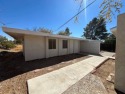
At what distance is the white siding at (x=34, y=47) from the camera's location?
303 inches

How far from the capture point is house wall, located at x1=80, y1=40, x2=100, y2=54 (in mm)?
14911

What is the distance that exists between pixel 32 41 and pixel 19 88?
5.25 m

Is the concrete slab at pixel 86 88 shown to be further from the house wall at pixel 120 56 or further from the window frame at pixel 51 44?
the window frame at pixel 51 44

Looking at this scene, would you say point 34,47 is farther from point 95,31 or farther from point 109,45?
point 95,31

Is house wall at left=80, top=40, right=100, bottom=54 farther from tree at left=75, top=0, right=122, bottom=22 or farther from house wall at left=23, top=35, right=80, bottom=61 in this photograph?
tree at left=75, top=0, right=122, bottom=22

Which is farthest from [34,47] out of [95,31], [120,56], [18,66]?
[95,31]

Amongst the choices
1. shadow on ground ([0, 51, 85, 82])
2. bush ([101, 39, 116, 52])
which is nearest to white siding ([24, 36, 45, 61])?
shadow on ground ([0, 51, 85, 82])

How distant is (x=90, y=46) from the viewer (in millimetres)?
15750

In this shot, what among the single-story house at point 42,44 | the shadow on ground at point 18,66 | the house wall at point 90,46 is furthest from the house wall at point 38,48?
the house wall at point 90,46

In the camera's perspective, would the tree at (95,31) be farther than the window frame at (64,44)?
Yes

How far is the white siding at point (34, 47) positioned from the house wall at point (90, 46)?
31.1ft

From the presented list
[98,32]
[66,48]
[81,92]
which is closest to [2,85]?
[81,92]

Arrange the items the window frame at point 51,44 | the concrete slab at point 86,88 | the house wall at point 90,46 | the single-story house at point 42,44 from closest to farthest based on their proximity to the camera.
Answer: the concrete slab at point 86,88, the single-story house at point 42,44, the window frame at point 51,44, the house wall at point 90,46

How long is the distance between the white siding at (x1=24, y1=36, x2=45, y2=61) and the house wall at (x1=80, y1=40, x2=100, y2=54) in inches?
374
